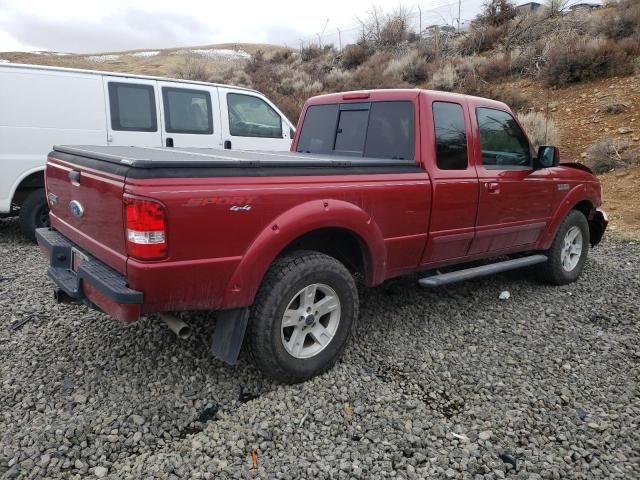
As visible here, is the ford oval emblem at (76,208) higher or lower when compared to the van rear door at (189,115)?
lower

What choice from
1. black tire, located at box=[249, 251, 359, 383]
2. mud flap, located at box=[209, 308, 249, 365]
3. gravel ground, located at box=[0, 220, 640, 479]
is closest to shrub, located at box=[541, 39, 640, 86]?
gravel ground, located at box=[0, 220, 640, 479]

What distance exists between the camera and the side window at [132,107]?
653 centimetres

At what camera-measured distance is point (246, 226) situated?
2783 millimetres

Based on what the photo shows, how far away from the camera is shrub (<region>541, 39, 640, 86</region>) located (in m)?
13.2

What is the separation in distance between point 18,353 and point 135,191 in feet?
5.94

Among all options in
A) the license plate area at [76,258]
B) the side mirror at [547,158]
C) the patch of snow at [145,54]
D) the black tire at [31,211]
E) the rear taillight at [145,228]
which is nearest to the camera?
the rear taillight at [145,228]

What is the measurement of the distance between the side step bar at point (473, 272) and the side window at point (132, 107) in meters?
4.67

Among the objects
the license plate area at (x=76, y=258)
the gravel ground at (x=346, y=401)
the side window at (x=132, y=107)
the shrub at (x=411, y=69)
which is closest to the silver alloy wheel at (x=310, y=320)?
the gravel ground at (x=346, y=401)

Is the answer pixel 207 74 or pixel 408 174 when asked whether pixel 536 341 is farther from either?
pixel 207 74

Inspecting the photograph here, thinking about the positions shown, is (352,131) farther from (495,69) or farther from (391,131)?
(495,69)

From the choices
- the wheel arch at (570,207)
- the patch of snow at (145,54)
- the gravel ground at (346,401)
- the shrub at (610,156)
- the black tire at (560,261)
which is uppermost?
the patch of snow at (145,54)

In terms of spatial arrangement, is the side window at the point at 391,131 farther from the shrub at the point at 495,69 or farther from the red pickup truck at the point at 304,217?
the shrub at the point at 495,69

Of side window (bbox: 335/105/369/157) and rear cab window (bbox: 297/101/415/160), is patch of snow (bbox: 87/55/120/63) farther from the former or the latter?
side window (bbox: 335/105/369/157)

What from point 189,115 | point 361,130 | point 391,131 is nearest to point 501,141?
point 391,131
